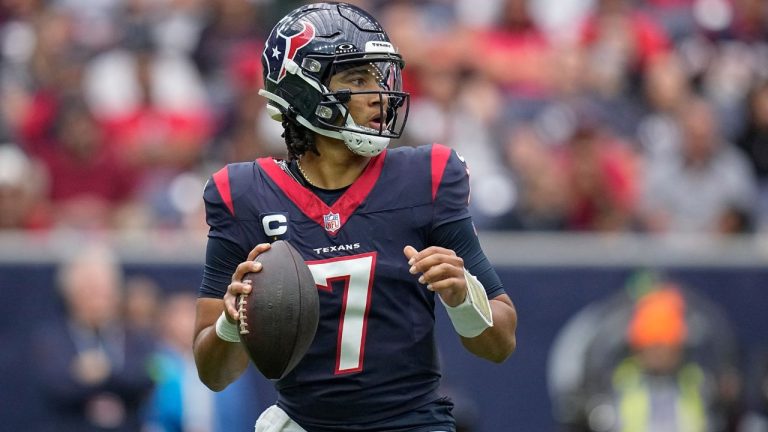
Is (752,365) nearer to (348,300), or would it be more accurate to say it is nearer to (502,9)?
(502,9)

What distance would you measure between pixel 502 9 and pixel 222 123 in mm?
2464

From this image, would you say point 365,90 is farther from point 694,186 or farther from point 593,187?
point 694,186

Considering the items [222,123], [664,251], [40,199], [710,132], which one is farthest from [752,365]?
[40,199]

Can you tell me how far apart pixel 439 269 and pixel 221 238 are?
712 millimetres

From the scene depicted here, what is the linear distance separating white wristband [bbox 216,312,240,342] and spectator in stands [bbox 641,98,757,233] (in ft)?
18.7

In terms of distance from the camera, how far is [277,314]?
11.1ft

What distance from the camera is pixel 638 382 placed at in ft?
25.7

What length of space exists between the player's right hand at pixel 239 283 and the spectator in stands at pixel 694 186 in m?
5.84

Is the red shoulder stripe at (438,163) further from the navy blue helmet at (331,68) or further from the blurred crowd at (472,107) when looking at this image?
the blurred crowd at (472,107)

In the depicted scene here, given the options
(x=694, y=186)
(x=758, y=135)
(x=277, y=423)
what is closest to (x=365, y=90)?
(x=277, y=423)

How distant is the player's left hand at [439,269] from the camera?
10.9 feet

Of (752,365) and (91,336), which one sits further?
(752,365)

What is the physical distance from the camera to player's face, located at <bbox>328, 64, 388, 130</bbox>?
372cm

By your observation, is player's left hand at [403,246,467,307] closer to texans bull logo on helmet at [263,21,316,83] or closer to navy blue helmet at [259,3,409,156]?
navy blue helmet at [259,3,409,156]
